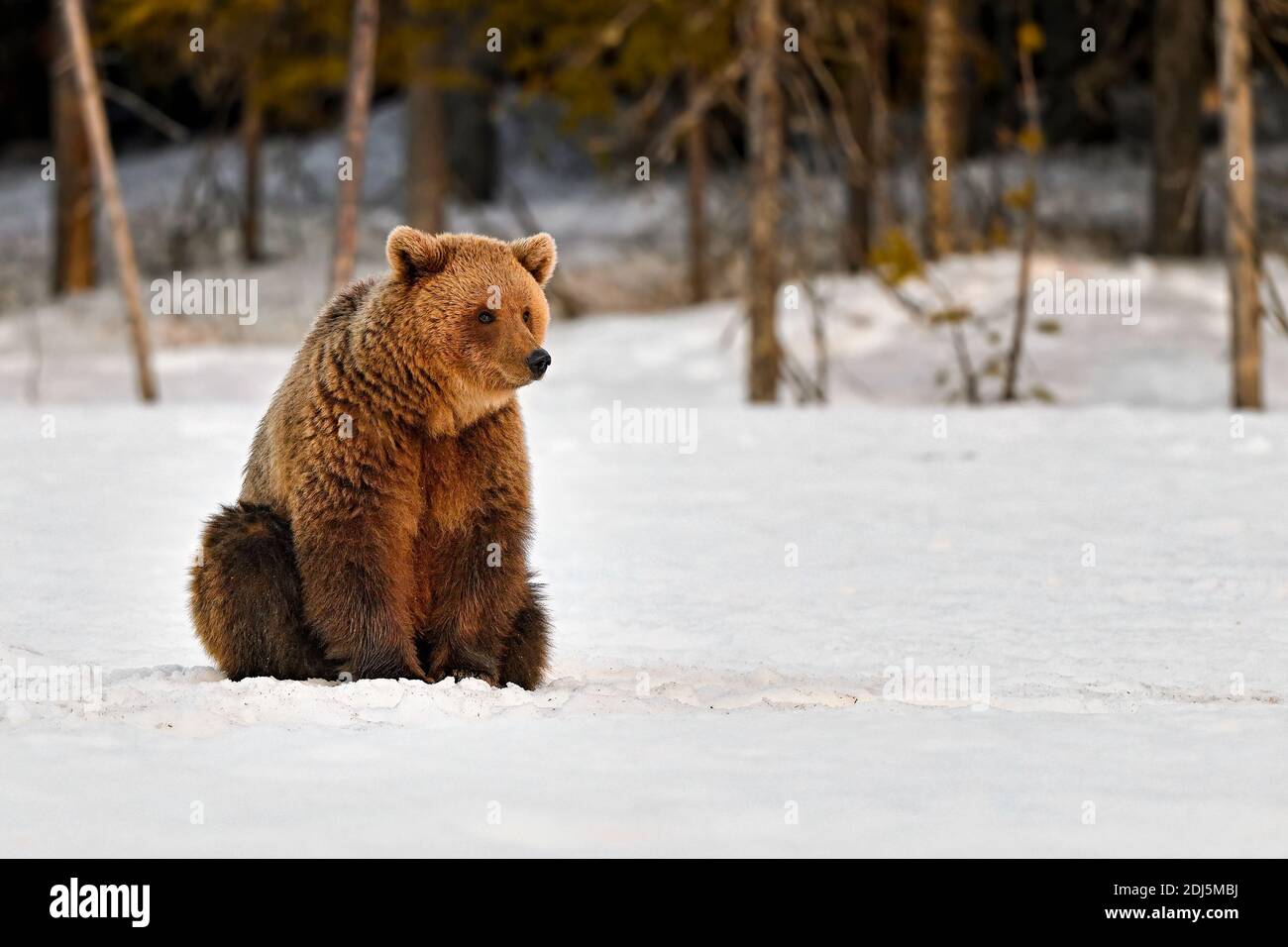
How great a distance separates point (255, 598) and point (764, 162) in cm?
1060

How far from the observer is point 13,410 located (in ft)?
50.8

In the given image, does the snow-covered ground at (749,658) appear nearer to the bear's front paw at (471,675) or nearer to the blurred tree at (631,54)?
the bear's front paw at (471,675)

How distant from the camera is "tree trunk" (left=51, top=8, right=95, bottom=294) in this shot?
24.9 metres

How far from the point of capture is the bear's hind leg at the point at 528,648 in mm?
6750

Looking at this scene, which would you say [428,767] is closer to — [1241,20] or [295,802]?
[295,802]

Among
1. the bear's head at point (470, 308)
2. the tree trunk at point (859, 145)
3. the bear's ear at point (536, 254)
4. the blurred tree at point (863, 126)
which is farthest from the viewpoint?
the tree trunk at point (859, 145)

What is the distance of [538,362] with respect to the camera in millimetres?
6125

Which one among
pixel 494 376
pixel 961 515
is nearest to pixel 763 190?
pixel 961 515

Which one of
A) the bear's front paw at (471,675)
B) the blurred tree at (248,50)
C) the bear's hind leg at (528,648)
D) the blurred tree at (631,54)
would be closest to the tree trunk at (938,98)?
the blurred tree at (631,54)

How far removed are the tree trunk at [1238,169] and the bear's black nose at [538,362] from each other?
10495 mm

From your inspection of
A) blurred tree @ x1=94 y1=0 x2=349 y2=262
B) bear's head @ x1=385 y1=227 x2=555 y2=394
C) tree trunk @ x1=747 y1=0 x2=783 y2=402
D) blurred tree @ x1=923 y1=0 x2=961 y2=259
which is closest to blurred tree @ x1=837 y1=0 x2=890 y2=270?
blurred tree @ x1=923 y1=0 x2=961 y2=259

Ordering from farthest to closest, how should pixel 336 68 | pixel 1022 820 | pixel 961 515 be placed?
pixel 336 68, pixel 961 515, pixel 1022 820

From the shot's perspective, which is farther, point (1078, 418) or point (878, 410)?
point (878, 410)
